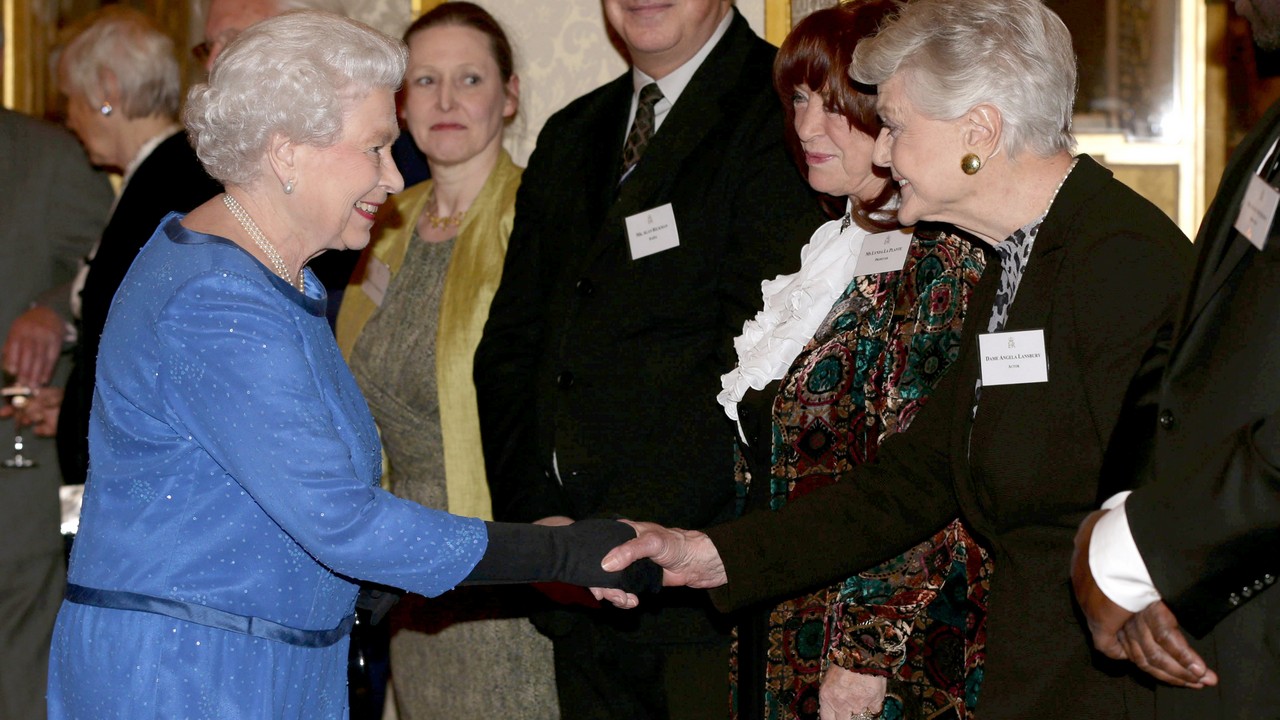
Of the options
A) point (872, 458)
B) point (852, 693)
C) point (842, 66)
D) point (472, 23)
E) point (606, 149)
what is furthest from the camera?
point (472, 23)

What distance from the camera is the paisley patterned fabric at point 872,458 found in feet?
7.94

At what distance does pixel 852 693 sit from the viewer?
2.47 meters

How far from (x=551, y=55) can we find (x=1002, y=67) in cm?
230

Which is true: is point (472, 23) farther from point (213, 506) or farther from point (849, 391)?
point (213, 506)

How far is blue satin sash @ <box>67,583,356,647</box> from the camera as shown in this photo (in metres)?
2.02

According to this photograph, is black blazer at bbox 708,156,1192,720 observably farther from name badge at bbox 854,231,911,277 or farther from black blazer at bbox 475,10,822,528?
black blazer at bbox 475,10,822,528

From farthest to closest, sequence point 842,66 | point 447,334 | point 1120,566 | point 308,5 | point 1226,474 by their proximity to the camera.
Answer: point 308,5 < point 447,334 < point 842,66 < point 1120,566 < point 1226,474

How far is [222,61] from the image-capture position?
2.17 m

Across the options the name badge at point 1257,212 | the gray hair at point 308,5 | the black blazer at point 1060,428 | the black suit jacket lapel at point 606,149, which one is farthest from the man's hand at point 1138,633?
the gray hair at point 308,5

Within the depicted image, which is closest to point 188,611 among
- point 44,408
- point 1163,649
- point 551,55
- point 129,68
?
point 1163,649

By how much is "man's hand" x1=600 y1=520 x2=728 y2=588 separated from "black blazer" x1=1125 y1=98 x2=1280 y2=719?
3.21ft

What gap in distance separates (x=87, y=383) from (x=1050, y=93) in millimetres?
2727

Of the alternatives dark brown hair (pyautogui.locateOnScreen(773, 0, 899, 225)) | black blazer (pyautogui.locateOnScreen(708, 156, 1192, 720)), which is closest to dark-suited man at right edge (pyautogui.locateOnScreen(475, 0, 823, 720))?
dark brown hair (pyautogui.locateOnScreen(773, 0, 899, 225))

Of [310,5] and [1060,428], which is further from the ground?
[310,5]
